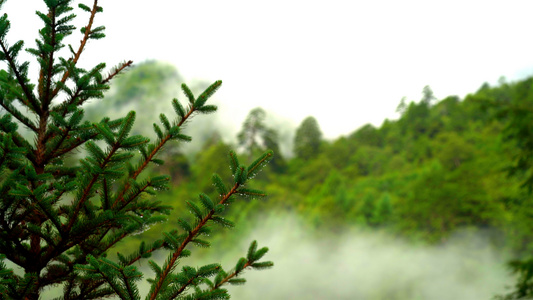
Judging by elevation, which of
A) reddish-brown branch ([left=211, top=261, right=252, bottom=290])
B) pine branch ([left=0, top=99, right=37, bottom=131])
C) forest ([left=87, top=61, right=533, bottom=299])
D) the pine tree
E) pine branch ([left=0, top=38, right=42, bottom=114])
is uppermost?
forest ([left=87, top=61, right=533, bottom=299])

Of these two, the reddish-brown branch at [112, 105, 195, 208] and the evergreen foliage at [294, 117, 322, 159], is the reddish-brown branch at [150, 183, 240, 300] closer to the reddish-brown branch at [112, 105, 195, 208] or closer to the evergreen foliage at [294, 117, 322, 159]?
the reddish-brown branch at [112, 105, 195, 208]

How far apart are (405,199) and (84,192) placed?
48430mm

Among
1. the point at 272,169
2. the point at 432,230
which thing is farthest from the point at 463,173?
the point at 272,169

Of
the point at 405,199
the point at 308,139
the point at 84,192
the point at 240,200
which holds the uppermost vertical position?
the point at 308,139

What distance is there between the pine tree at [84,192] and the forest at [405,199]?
466 mm

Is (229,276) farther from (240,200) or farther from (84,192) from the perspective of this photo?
(240,200)

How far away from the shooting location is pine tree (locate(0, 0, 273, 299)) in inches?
85.5

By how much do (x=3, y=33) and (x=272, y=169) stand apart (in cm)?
8431

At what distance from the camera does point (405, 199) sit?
4556 cm

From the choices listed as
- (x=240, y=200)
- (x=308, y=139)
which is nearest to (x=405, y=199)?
(x=240, y=200)

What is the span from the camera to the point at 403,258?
1588 inches

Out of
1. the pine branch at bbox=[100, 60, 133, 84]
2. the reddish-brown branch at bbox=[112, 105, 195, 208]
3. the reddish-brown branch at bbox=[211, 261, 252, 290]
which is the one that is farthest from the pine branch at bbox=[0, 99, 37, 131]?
the reddish-brown branch at bbox=[211, 261, 252, 290]

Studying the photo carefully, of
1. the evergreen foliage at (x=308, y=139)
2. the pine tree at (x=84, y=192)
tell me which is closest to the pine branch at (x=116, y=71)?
the pine tree at (x=84, y=192)

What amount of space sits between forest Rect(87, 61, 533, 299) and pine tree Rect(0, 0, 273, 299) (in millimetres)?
466
